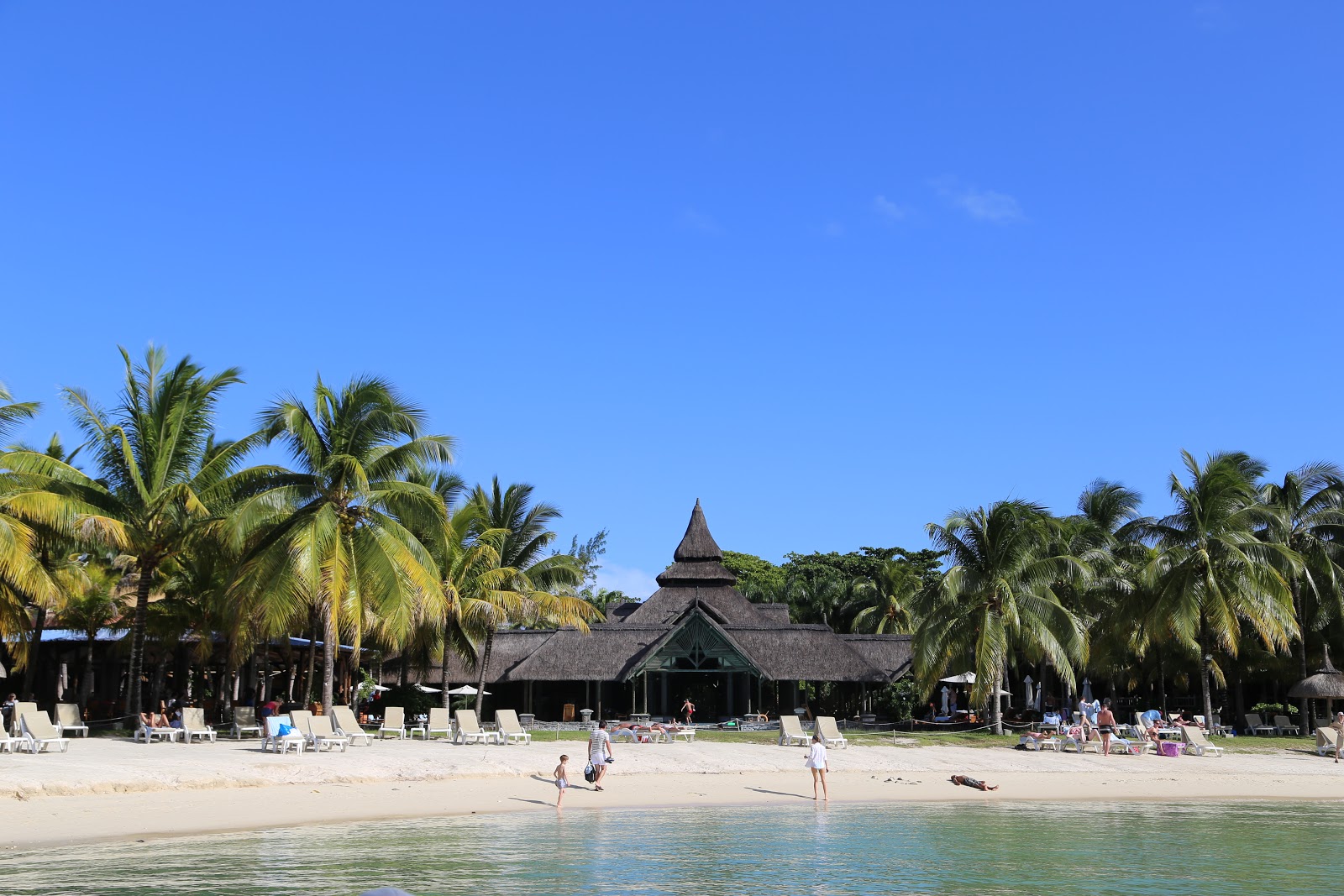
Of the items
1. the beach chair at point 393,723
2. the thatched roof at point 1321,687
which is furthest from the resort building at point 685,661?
the thatched roof at point 1321,687

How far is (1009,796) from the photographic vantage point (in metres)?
20.5

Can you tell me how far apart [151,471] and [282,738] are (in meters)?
5.81

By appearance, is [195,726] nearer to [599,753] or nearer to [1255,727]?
[599,753]

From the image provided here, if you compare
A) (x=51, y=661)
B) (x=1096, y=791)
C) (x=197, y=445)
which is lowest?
(x=1096, y=791)

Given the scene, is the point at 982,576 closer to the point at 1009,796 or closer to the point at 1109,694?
the point at 1009,796

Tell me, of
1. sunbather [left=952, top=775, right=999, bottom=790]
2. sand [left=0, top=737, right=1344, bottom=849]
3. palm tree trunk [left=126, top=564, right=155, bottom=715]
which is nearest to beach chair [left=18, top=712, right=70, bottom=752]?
sand [left=0, top=737, right=1344, bottom=849]

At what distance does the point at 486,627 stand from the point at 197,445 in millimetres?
10462

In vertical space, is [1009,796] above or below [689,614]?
below

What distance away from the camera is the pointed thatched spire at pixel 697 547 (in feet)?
142

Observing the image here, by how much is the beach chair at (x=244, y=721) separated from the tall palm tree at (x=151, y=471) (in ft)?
7.05

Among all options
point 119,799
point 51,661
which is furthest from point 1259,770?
point 51,661

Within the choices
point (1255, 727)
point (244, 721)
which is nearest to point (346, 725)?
point (244, 721)

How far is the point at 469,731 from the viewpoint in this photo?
25.3 meters

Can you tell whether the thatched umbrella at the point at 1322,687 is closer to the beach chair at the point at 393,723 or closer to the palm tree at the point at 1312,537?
the palm tree at the point at 1312,537
